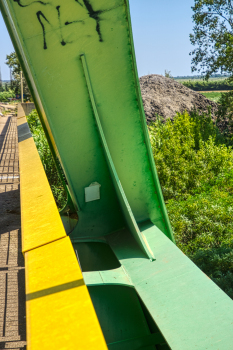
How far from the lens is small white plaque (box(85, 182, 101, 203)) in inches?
100

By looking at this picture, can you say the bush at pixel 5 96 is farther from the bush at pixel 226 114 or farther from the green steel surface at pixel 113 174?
the green steel surface at pixel 113 174

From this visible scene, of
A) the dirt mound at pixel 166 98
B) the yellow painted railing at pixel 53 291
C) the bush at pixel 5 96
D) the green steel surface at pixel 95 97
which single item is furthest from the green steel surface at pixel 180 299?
the bush at pixel 5 96

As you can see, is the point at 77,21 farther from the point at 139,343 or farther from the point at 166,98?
the point at 166,98

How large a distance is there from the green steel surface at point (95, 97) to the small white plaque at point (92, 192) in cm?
3

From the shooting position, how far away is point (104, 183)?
2.56 meters

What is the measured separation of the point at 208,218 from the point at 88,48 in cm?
340

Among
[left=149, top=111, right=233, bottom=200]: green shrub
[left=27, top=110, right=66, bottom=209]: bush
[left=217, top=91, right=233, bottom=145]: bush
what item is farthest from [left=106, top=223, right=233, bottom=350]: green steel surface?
[left=217, top=91, right=233, bottom=145]: bush

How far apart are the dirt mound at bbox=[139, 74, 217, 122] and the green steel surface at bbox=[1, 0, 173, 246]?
30.0 ft

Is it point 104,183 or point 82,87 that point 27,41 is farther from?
point 104,183

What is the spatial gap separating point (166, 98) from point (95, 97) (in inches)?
436

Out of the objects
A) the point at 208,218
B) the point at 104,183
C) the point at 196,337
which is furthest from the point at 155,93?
the point at 196,337

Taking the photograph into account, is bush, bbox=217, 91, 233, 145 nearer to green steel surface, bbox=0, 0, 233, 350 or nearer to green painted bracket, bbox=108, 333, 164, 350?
green steel surface, bbox=0, 0, 233, 350

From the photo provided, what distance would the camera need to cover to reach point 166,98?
42.1 ft

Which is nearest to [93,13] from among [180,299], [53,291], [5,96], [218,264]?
[53,291]
